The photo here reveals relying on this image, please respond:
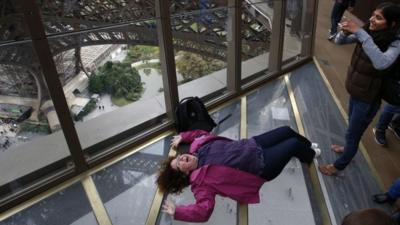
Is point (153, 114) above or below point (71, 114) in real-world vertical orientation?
below

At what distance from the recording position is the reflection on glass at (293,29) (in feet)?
18.5

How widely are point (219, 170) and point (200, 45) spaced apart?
7.57 feet

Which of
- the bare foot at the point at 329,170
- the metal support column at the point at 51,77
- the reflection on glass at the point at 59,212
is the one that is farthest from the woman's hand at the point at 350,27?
the reflection on glass at the point at 59,212

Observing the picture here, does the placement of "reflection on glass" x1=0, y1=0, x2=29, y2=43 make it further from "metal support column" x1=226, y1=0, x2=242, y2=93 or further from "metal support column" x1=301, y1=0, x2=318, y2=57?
"metal support column" x1=301, y1=0, x2=318, y2=57

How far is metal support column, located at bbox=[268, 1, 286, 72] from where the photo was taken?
530cm

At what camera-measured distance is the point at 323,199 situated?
3129 mm

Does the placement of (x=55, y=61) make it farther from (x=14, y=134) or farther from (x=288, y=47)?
(x=288, y=47)

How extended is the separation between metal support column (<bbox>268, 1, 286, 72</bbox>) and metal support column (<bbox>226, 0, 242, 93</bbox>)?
985 millimetres

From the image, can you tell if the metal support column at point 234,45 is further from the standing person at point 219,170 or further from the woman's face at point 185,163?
the woman's face at point 185,163

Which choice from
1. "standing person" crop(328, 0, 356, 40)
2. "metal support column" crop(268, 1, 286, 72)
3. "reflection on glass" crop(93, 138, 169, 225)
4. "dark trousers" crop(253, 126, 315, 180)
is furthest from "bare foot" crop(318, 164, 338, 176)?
"standing person" crop(328, 0, 356, 40)

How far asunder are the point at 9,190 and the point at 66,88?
118 cm

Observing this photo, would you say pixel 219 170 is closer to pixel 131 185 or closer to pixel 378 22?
pixel 131 185

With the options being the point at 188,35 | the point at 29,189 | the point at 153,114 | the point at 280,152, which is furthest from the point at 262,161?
the point at 29,189

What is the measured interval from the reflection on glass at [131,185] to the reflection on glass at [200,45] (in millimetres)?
1174
